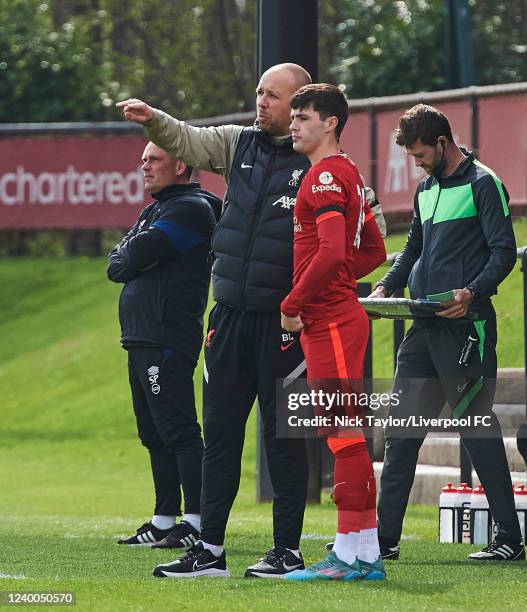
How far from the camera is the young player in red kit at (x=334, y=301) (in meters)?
5.93

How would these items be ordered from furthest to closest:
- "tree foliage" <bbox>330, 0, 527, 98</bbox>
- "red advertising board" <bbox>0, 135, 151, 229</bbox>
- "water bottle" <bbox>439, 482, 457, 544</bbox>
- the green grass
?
"tree foliage" <bbox>330, 0, 527, 98</bbox>
"red advertising board" <bbox>0, 135, 151, 229</bbox>
"water bottle" <bbox>439, 482, 457, 544</bbox>
the green grass

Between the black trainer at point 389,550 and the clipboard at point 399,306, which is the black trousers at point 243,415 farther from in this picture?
the black trainer at point 389,550

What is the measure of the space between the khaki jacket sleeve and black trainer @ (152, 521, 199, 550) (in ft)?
6.42

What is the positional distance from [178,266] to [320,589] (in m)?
2.35

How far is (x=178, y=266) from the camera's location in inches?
303

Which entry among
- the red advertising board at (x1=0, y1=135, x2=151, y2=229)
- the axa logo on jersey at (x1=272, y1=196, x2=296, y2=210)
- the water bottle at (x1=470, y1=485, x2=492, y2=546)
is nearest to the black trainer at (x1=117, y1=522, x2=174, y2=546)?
the water bottle at (x1=470, y1=485, x2=492, y2=546)

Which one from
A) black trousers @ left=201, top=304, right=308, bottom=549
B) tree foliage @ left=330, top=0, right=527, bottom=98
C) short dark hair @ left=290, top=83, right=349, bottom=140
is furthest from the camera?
tree foliage @ left=330, top=0, right=527, bottom=98

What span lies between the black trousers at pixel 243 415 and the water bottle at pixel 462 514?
1.62 meters

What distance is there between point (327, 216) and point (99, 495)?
19.6ft

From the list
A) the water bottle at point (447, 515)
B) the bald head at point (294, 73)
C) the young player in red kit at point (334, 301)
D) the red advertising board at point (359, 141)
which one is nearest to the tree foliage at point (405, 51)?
the red advertising board at point (359, 141)

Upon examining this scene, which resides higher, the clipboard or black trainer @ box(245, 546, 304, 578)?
the clipboard

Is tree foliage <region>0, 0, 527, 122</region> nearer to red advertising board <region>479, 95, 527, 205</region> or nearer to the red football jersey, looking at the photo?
red advertising board <region>479, 95, 527, 205</region>

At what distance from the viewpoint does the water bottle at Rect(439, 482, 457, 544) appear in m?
7.80

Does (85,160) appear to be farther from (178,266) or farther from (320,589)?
(320,589)
